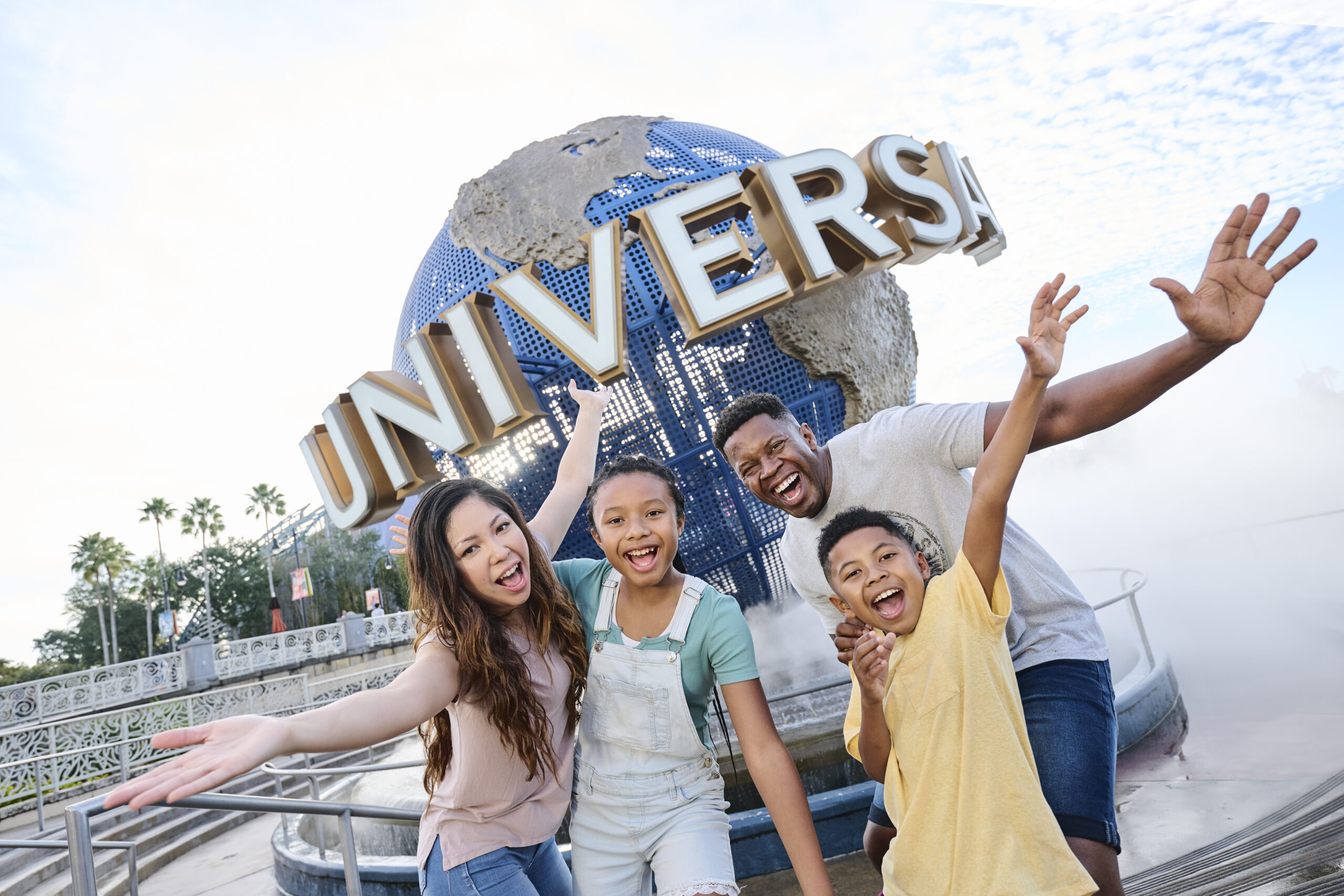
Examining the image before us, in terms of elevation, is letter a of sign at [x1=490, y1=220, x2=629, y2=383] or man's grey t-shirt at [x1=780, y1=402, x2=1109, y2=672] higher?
letter a of sign at [x1=490, y1=220, x2=629, y2=383]

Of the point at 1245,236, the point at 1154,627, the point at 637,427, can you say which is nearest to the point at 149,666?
the point at 637,427

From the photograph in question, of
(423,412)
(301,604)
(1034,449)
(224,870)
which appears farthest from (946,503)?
(301,604)

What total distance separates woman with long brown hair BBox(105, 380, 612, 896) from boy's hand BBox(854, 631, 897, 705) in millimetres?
744

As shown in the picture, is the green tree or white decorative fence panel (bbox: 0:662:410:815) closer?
white decorative fence panel (bbox: 0:662:410:815)

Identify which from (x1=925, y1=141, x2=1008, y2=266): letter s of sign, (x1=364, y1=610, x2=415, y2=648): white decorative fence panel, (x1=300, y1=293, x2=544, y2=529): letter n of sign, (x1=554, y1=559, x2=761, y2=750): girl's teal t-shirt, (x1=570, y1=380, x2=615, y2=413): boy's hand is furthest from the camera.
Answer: (x1=364, y1=610, x2=415, y2=648): white decorative fence panel

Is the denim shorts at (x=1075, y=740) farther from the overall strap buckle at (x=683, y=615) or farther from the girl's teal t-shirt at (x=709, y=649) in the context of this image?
the overall strap buckle at (x=683, y=615)

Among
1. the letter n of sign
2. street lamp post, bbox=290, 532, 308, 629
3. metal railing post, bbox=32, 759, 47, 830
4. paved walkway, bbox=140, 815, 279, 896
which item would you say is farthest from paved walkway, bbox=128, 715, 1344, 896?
street lamp post, bbox=290, 532, 308, 629

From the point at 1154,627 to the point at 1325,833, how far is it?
7203 mm

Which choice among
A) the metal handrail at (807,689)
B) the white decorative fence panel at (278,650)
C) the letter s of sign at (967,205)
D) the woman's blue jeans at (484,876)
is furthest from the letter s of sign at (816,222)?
the white decorative fence panel at (278,650)

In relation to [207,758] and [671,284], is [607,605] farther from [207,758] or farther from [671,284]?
[671,284]

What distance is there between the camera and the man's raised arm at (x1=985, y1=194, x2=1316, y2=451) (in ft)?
4.90

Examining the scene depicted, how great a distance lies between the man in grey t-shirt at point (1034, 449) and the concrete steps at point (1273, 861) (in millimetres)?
1220

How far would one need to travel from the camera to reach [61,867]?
6.22m

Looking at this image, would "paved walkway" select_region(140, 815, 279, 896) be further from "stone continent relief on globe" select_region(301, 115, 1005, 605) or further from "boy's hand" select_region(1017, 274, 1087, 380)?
"boy's hand" select_region(1017, 274, 1087, 380)
